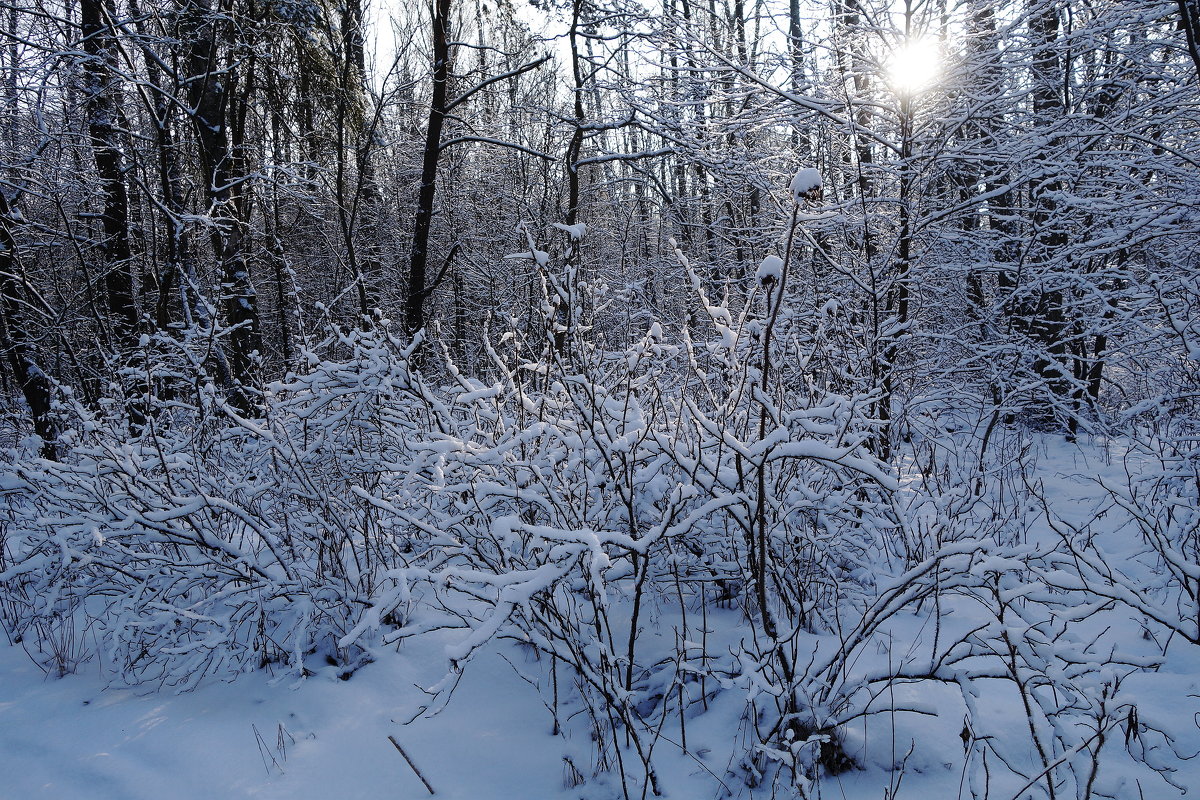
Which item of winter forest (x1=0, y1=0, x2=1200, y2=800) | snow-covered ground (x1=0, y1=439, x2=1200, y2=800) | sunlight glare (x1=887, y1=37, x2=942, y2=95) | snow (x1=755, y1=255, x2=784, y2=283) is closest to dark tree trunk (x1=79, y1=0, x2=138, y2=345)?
winter forest (x1=0, y1=0, x2=1200, y2=800)

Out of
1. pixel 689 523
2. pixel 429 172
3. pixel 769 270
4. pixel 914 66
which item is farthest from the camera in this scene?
pixel 429 172

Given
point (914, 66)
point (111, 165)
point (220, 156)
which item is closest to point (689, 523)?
point (914, 66)

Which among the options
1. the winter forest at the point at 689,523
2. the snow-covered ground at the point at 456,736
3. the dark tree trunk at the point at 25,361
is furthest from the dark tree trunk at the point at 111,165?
the snow-covered ground at the point at 456,736

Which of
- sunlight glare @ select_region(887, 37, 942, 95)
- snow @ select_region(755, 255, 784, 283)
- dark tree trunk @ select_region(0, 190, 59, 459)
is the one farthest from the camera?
dark tree trunk @ select_region(0, 190, 59, 459)

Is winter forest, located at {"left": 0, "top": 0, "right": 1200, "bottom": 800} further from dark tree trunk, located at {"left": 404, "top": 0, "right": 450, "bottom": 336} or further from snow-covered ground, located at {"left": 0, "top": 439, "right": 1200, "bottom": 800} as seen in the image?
dark tree trunk, located at {"left": 404, "top": 0, "right": 450, "bottom": 336}

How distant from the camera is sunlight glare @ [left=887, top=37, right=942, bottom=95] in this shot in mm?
4609

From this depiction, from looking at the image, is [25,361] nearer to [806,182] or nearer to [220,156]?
[220,156]

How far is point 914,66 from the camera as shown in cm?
463

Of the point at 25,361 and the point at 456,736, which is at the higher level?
the point at 25,361

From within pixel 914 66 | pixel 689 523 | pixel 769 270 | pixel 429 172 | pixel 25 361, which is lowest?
pixel 689 523

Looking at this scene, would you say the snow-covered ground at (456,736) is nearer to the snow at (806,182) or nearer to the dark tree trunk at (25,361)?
the snow at (806,182)

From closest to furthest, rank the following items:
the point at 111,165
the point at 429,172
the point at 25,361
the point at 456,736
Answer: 1. the point at 456,736
2. the point at 25,361
3. the point at 111,165
4. the point at 429,172

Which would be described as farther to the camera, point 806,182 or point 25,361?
point 25,361

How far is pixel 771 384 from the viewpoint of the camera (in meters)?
3.72
